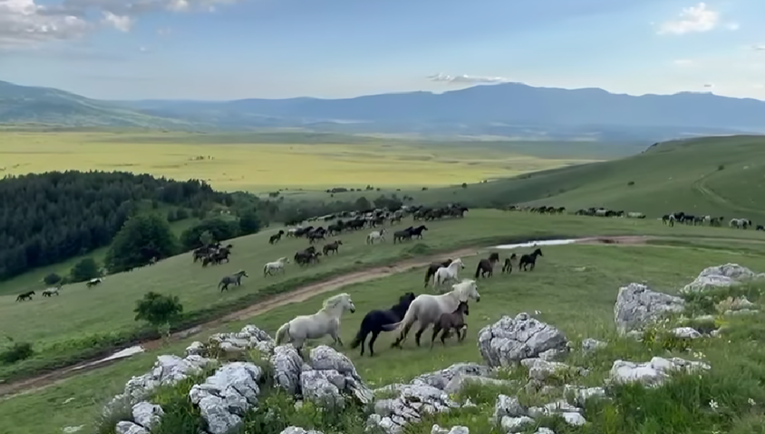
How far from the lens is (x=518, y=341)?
11.7 metres

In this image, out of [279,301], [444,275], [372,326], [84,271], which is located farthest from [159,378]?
[84,271]

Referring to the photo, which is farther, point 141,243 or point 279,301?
point 141,243

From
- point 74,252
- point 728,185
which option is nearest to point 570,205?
point 728,185

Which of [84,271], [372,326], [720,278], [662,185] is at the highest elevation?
[720,278]

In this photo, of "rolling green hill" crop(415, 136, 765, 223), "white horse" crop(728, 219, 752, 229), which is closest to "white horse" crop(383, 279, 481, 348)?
"white horse" crop(728, 219, 752, 229)

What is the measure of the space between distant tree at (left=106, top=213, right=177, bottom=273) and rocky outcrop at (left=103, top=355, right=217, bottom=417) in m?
57.8

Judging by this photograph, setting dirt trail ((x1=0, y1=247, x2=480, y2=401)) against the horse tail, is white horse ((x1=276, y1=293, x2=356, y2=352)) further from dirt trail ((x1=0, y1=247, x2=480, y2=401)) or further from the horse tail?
dirt trail ((x1=0, y1=247, x2=480, y2=401))

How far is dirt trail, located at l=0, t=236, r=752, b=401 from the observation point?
71.6ft

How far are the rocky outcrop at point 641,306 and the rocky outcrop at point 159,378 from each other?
8.33m

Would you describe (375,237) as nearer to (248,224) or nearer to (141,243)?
(141,243)

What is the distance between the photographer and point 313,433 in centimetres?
809

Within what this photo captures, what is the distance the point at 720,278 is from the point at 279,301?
726 inches

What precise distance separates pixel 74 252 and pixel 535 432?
104777 mm

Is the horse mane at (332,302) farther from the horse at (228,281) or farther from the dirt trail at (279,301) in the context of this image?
the horse at (228,281)
